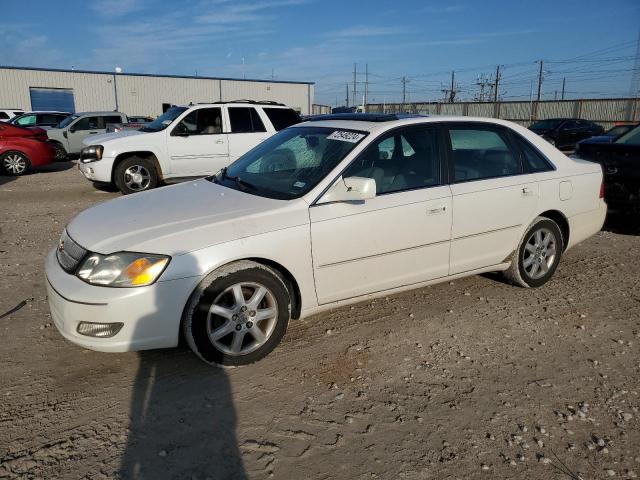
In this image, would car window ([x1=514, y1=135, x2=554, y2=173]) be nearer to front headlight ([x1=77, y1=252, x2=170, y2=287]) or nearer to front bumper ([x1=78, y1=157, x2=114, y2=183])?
front headlight ([x1=77, y1=252, x2=170, y2=287])

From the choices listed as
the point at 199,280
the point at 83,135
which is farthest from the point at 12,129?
the point at 199,280

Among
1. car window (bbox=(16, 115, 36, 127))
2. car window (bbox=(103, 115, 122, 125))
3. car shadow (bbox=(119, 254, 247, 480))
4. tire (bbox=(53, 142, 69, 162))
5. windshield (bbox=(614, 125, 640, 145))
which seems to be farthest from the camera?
car window (bbox=(16, 115, 36, 127))

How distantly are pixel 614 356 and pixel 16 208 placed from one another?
355 inches

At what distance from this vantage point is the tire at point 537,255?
4656 millimetres

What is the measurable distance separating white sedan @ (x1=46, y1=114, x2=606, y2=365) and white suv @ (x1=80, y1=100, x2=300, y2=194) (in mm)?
5536

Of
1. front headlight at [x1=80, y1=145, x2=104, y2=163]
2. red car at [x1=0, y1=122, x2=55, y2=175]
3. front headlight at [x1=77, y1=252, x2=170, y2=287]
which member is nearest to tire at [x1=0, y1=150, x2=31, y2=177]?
red car at [x1=0, y1=122, x2=55, y2=175]

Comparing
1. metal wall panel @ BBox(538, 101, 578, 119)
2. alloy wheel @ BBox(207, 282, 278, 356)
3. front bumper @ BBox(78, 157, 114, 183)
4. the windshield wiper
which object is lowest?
alloy wheel @ BBox(207, 282, 278, 356)

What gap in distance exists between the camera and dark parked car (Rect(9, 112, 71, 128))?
1834 centimetres

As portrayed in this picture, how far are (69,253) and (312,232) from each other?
5.20 ft

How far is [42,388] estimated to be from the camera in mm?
3166

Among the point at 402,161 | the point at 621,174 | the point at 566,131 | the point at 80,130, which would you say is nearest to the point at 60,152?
the point at 80,130

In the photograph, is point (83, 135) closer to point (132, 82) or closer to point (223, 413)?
point (223, 413)

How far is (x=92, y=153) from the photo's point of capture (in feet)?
31.3

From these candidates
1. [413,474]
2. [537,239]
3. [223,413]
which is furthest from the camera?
[537,239]
